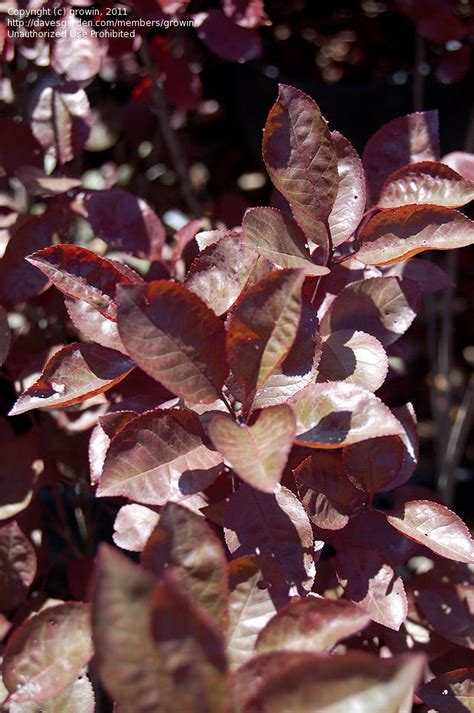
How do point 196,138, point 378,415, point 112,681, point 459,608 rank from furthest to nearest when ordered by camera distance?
point 196,138 → point 459,608 → point 378,415 → point 112,681

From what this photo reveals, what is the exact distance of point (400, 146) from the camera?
0.93 metres

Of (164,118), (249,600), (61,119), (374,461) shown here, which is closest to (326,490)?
(374,461)

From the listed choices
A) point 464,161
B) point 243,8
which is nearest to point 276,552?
point 464,161

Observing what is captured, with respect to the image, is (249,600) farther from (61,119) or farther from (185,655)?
(61,119)

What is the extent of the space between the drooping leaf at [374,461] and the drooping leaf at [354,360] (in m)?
0.06

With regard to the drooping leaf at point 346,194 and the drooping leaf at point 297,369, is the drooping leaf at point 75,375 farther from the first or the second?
the drooping leaf at point 346,194

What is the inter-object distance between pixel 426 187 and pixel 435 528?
366 mm

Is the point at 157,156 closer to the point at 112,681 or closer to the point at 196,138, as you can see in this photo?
the point at 196,138

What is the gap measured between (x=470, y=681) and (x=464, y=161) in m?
0.62

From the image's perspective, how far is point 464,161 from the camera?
96 cm

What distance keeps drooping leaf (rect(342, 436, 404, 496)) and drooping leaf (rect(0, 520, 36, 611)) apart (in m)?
0.40

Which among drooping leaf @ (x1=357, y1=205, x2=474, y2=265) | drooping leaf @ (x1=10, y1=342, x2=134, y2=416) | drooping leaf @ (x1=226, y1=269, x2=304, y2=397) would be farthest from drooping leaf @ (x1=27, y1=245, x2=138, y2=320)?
drooping leaf @ (x1=357, y1=205, x2=474, y2=265)

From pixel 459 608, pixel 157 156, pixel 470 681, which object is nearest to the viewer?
pixel 470 681

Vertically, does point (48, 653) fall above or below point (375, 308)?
below
